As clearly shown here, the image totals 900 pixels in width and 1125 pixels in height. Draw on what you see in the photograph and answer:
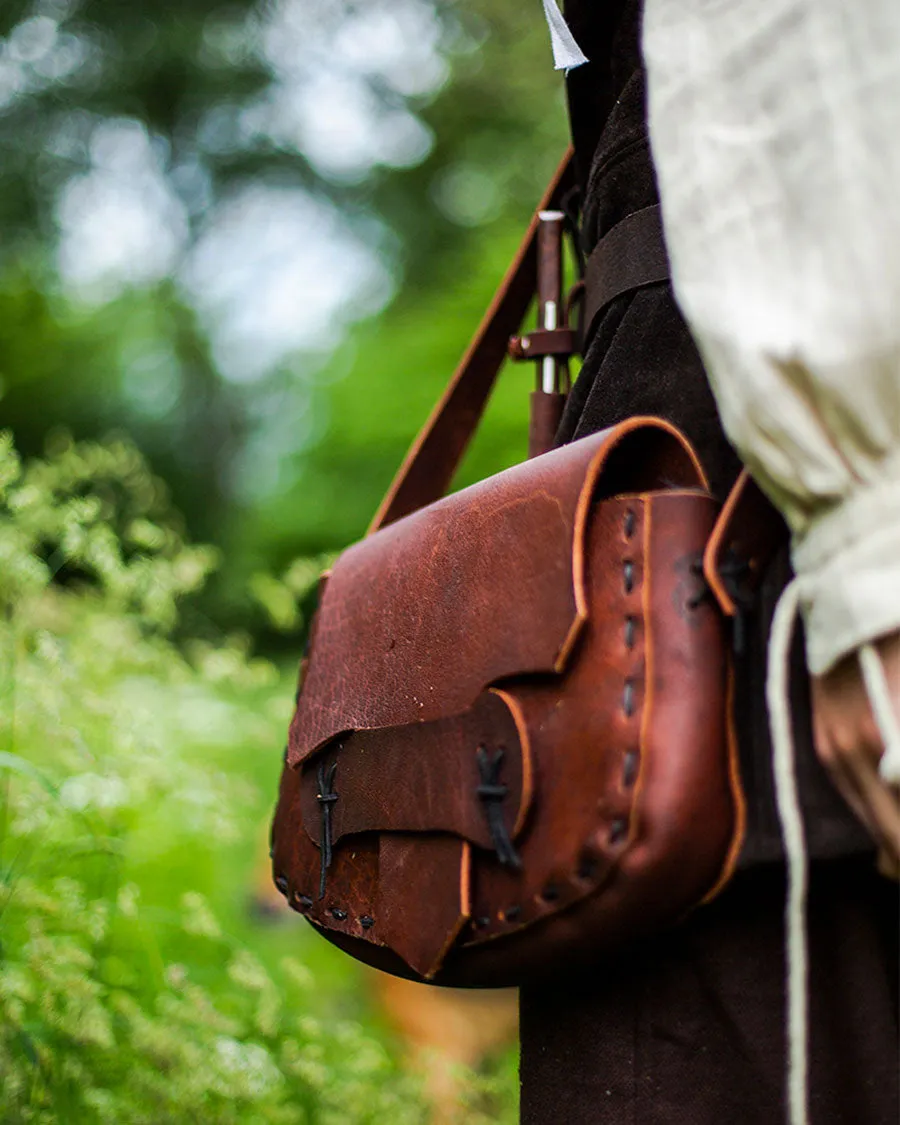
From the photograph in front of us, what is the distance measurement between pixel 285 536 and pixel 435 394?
2.46 metres

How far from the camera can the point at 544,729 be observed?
0.69 metres

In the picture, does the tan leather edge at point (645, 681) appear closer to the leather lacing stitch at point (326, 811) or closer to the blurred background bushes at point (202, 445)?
the leather lacing stitch at point (326, 811)

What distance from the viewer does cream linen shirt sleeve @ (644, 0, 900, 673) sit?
544 mm

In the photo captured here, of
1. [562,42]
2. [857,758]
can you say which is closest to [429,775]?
[857,758]

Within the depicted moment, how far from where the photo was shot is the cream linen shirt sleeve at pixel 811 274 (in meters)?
0.54

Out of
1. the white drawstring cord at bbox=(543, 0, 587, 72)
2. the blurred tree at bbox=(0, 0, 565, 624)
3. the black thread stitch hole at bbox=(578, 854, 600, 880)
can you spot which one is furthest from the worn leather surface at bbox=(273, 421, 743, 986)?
the blurred tree at bbox=(0, 0, 565, 624)

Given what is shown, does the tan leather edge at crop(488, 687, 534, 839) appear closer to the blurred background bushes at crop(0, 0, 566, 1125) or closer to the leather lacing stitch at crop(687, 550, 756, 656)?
the leather lacing stitch at crop(687, 550, 756, 656)

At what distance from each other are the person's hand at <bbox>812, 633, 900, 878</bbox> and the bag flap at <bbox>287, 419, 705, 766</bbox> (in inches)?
6.1

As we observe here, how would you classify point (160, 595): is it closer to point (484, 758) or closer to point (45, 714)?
point (45, 714)

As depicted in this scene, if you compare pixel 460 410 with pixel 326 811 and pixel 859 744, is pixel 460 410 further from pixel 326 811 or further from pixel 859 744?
pixel 859 744

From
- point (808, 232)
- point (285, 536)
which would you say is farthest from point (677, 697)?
point (285, 536)

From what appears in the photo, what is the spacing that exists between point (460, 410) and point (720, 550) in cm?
73

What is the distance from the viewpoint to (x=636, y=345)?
0.81m

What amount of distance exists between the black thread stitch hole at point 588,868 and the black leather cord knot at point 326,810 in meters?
0.36
